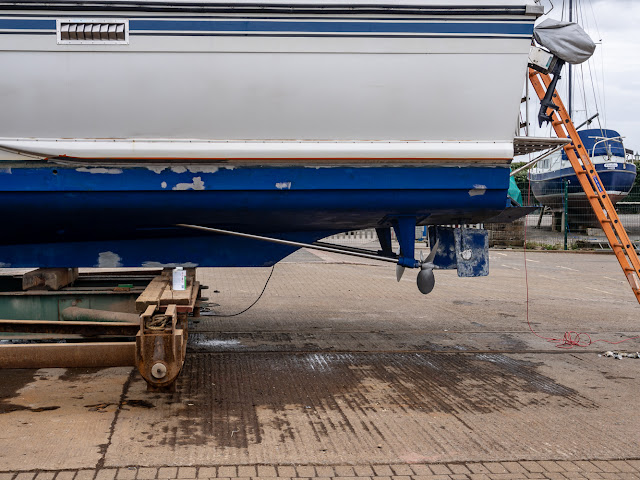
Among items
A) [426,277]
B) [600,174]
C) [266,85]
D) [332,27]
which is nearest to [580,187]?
[600,174]

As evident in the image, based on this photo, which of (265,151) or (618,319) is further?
(618,319)

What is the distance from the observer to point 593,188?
6.84 metres

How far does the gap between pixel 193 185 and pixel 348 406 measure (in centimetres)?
207

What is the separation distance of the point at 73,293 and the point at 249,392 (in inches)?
70.9

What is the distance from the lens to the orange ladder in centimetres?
660

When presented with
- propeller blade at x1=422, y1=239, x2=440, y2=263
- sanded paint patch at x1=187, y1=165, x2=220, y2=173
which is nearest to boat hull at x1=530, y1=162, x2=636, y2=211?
propeller blade at x1=422, y1=239, x2=440, y2=263

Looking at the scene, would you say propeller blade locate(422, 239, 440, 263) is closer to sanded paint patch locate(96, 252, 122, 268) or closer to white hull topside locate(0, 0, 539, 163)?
white hull topside locate(0, 0, 539, 163)

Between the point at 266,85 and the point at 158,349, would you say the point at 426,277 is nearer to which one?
the point at 266,85

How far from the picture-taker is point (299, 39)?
5.41 m

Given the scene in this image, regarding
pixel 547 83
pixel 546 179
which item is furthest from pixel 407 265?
pixel 546 179

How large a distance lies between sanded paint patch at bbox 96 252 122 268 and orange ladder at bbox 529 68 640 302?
4.15m

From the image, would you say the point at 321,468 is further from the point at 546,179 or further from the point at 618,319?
the point at 546,179

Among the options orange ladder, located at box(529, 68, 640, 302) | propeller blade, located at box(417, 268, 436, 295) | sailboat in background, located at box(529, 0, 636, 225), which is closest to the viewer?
propeller blade, located at box(417, 268, 436, 295)

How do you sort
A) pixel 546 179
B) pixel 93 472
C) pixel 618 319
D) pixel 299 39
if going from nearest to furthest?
pixel 93 472 < pixel 299 39 < pixel 618 319 < pixel 546 179
